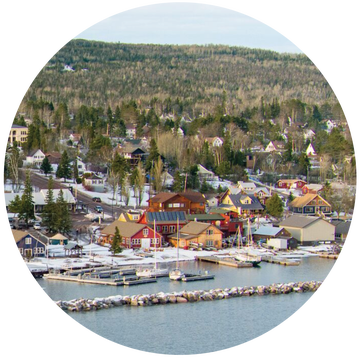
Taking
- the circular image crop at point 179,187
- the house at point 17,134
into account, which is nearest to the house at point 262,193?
the circular image crop at point 179,187

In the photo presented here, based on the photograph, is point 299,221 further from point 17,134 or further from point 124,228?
point 17,134

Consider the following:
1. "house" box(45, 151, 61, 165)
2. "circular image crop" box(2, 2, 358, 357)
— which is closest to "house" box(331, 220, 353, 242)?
"circular image crop" box(2, 2, 358, 357)

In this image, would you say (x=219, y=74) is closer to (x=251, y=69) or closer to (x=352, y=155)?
(x=251, y=69)

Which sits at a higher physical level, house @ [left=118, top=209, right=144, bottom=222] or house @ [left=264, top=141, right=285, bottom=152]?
house @ [left=264, top=141, right=285, bottom=152]

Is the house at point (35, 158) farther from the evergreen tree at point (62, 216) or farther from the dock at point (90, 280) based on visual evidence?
the dock at point (90, 280)

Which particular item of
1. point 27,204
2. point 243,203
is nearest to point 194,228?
point 243,203

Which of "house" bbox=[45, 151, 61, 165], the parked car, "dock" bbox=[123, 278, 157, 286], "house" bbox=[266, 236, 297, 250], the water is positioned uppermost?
"house" bbox=[45, 151, 61, 165]

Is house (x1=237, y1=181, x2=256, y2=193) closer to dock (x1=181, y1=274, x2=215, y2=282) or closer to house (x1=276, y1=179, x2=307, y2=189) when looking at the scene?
house (x1=276, y1=179, x2=307, y2=189)
